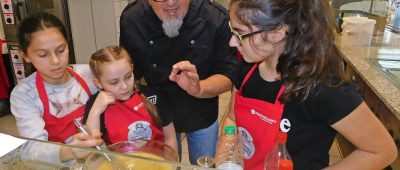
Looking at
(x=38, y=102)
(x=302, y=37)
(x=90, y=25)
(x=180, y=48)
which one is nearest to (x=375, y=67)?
(x=180, y=48)

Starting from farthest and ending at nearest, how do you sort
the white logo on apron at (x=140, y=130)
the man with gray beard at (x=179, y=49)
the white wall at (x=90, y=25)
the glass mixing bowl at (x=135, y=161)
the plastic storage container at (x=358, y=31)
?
1. the white wall at (x=90, y=25)
2. the plastic storage container at (x=358, y=31)
3. the man with gray beard at (x=179, y=49)
4. the white logo on apron at (x=140, y=130)
5. the glass mixing bowl at (x=135, y=161)

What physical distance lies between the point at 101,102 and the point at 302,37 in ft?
2.36

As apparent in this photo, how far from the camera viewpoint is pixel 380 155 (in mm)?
872

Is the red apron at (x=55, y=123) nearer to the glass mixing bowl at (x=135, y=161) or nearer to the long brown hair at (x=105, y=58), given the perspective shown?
the long brown hair at (x=105, y=58)

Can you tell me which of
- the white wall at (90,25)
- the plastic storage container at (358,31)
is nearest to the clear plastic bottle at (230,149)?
the plastic storage container at (358,31)

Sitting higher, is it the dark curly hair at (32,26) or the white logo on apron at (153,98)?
the dark curly hair at (32,26)

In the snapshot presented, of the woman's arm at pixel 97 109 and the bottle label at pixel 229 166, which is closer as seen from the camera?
the bottle label at pixel 229 166

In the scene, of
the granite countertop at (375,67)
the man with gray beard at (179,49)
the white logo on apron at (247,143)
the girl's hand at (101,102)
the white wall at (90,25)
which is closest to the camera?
the white logo on apron at (247,143)

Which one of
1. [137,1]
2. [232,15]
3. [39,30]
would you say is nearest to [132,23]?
[137,1]

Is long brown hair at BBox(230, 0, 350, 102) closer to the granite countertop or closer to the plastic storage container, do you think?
the granite countertop

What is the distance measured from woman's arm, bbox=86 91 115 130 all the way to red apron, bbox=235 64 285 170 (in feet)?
1.53

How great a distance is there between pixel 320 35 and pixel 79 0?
2471mm

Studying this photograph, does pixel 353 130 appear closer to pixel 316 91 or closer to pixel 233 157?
pixel 316 91

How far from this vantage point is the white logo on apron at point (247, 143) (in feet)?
3.45
